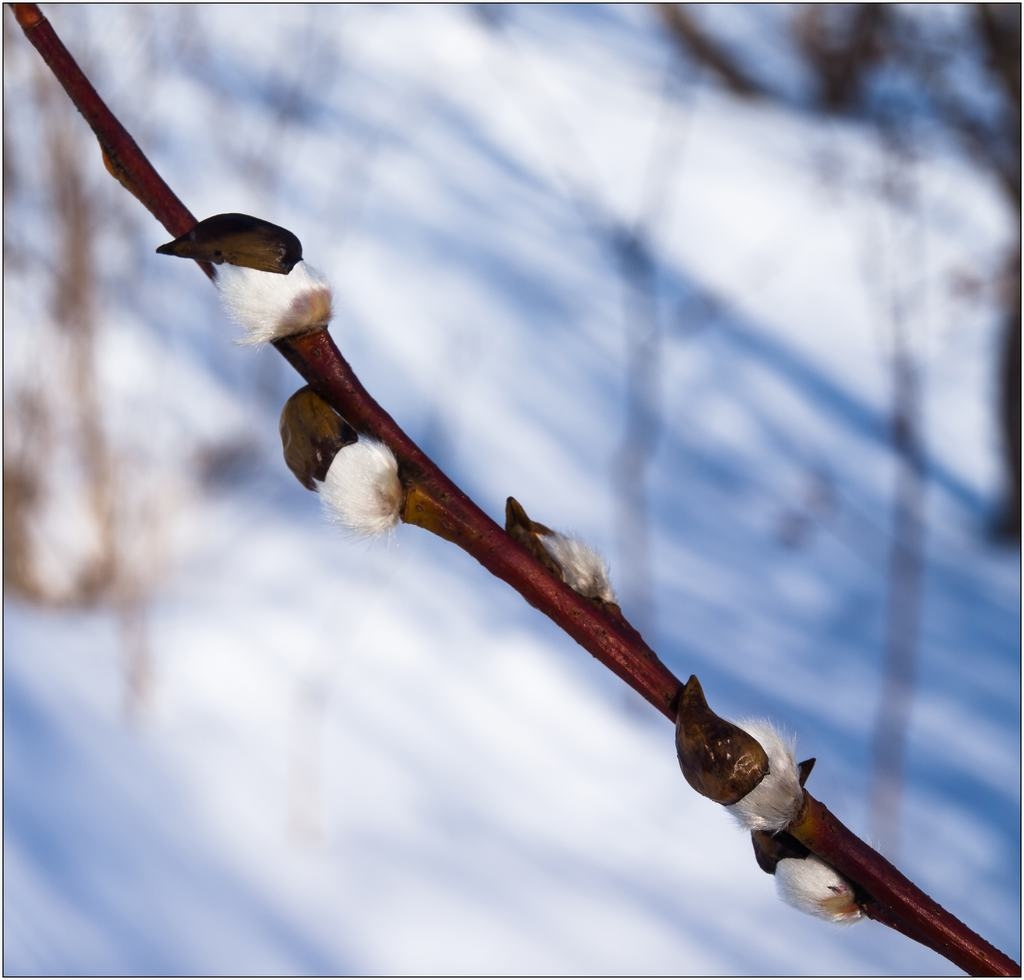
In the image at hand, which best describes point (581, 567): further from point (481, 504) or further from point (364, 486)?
point (481, 504)

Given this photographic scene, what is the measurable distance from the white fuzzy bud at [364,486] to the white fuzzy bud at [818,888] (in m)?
0.19

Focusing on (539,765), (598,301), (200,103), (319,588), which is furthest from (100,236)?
(598,301)

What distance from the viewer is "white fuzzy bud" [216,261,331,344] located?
35 centimetres

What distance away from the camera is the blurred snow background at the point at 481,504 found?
5.38 ft

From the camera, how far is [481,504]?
7.97ft

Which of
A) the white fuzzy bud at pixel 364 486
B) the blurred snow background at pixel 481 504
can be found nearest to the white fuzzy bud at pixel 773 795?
the white fuzzy bud at pixel 364 486

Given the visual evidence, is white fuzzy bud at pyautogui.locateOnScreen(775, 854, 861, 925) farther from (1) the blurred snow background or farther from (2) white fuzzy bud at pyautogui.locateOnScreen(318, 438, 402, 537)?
(1) the blurred snow background

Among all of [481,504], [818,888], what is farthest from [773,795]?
[481,504]

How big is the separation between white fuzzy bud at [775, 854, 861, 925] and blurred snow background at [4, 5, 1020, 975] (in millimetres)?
1106

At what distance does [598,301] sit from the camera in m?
3.21

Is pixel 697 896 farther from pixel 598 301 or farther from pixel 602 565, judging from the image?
pixel 598 301

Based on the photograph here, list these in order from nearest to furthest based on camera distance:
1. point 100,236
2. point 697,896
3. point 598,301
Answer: point 697,896
point 100,236
point 598,301

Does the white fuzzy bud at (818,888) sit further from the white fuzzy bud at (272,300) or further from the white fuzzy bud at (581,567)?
the white fuzzy bud at (272,300)

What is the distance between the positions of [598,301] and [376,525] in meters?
2.90
